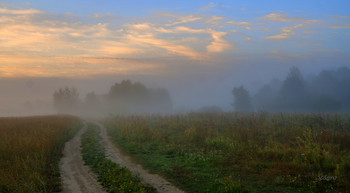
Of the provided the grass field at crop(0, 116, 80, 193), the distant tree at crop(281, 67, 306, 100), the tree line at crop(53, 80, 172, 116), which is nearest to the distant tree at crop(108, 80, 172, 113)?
the tree line at crop(53, 80, 172, 116)

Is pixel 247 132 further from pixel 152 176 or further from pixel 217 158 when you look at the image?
pixel 152 176

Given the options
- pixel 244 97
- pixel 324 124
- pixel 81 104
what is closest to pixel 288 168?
pixel 324 124

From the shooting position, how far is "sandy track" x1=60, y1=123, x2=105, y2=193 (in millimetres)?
8992

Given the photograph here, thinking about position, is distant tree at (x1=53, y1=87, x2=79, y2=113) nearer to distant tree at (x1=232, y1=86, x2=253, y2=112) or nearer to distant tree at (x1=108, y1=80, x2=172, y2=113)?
distant tree at (x1=108, y1=80, x2=172, y2=113)

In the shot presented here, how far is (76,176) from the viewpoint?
420 inches

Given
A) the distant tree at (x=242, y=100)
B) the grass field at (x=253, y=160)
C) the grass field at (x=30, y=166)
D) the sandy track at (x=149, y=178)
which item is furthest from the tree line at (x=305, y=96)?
the grass field at (x=30, y=166)

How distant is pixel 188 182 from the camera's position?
9711 millimetres

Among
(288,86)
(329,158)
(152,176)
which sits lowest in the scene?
(152,176)

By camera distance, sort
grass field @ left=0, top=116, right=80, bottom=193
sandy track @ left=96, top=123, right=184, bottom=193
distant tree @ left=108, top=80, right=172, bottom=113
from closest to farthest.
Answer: sandy track @ left=96, top=123, right=184, bottom=193
grass field @ left=0, top=116, right=80, bottom=193
distant tree @ left=108, top=80, right=172, bottom=113

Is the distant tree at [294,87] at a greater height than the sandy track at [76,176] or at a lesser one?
greater

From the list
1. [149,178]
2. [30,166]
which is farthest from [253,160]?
[30,166]

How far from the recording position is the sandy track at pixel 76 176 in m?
8.99

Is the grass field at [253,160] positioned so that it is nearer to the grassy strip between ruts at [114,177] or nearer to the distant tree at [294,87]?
the grassy strip between ruts at [114,177]

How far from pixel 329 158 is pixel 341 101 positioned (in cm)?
7346
